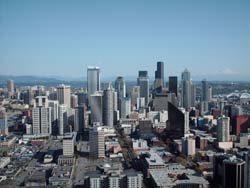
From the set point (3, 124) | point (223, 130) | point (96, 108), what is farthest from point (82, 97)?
point (223, 130)

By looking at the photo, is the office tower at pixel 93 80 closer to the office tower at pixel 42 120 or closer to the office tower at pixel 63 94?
the office tower at pixel 63 94

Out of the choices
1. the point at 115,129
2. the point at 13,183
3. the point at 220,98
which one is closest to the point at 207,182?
the point at 13,183

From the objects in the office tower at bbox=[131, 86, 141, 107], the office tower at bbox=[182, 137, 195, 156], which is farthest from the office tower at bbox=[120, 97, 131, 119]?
the office tower at bbox=[182, 137, 195, 156]

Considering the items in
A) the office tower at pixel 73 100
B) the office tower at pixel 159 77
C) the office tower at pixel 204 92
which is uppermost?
the office tower at pixel 159 77

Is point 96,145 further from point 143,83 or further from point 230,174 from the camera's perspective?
point 143,83

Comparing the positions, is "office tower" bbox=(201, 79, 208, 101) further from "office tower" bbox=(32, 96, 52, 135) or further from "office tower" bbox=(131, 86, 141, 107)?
"office tower" bbox=(32, 96, 52, 135)

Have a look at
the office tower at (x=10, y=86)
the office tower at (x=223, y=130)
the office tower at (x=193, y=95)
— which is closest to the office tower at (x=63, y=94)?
the office tower at (x=10, y=86)

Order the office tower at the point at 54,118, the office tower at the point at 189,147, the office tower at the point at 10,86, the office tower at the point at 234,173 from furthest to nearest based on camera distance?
1. the office tower at the point at 54,118
2. the office tower at the point at 10,86
3. the office tower at the point at 189,147
4. the office tower at the point at 234,173
